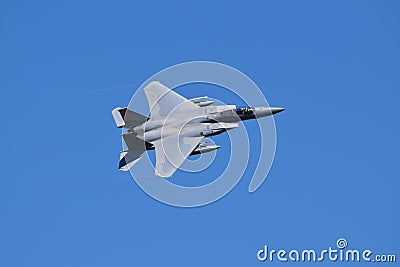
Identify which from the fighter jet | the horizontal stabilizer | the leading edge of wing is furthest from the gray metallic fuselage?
the leading edge of wing

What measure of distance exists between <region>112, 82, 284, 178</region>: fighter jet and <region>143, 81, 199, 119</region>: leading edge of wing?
0.09 meters

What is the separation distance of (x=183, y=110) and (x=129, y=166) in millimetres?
4589

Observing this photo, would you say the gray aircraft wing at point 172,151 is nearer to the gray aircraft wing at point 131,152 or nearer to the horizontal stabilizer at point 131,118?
the gray aircraft wing at point 131,152

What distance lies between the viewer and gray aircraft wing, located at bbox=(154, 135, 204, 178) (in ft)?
128

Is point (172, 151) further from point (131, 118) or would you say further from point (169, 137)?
point (131, 118)

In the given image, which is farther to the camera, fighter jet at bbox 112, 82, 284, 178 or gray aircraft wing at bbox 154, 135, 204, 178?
fighter jet at bbox 112, 82, 284, 178

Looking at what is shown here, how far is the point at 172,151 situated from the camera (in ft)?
131

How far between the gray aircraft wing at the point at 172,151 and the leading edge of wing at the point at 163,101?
2.25 m

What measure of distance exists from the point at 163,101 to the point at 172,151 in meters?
4.24

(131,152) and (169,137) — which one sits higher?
(169,137)

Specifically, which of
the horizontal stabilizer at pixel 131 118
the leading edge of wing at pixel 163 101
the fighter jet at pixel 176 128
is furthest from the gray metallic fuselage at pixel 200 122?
the leading edge of wing at pixel 163 101

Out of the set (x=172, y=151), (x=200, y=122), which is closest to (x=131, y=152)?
(x=172, y=151)

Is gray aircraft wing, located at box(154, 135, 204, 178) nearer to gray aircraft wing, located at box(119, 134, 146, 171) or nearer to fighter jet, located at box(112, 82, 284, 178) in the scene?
fighter jet, located at box(112, 82, 284, 178)

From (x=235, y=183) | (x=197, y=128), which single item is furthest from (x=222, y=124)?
(x=235, y=183)
